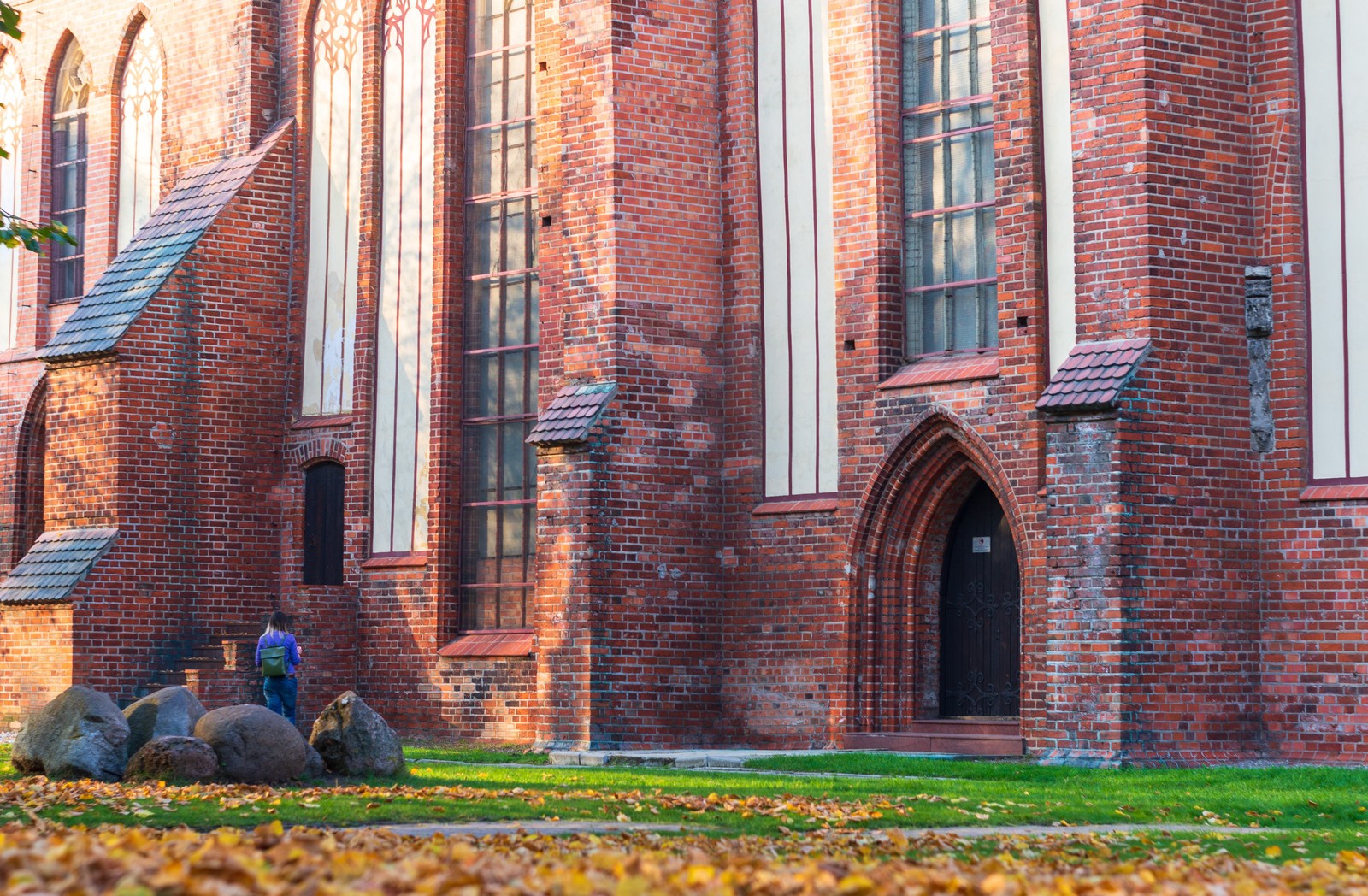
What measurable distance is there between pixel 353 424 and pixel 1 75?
1094 cm

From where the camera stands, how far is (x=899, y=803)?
41.0ft

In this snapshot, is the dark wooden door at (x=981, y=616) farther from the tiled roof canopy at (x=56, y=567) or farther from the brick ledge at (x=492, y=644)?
the tiled roof canopy at (x=56, y=567)

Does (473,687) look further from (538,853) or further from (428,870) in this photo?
(428,870)

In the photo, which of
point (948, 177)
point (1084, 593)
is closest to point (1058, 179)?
point (948, 177)

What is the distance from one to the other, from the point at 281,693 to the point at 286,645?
62 cm

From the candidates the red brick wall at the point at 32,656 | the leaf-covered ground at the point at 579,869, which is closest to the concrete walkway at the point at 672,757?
the red brick wall at the point at 32,656

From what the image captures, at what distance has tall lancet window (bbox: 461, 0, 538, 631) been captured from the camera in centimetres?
2238

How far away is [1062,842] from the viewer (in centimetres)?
1003

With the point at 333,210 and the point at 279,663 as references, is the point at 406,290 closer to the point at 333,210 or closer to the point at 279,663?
the point at 333,210

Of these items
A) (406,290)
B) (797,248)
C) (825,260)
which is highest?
(406,290)

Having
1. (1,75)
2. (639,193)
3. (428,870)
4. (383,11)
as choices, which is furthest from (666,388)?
(1,75)

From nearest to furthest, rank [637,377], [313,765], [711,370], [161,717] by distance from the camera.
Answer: [313,765], [161,717], [637,377], [711,370]

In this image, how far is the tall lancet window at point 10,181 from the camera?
1169 inches

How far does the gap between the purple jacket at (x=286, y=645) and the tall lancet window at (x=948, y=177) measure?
7.25 metres
